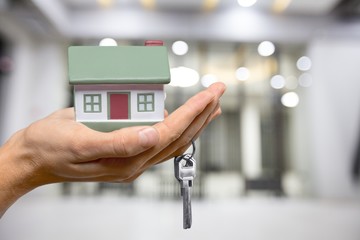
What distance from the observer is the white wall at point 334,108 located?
209 inches

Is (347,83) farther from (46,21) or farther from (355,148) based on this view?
(46,21)

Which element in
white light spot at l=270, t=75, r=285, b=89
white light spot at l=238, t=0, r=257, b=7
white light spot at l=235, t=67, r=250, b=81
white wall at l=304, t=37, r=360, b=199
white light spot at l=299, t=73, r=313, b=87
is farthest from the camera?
white light spot at l=235, t=67, r=250, b=81

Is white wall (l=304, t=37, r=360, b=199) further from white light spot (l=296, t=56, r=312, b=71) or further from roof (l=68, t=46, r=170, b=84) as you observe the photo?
roof (l=68, t=46, r=170, b=84)

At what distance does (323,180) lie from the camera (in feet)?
17.4

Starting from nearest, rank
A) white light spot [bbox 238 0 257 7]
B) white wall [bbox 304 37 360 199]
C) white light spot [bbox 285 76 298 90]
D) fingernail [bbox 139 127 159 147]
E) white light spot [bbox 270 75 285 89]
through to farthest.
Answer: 1. fingernail [bbox 139 127 159 147]
2. white light spot [bbox 238 0 257 7]
3. white wall [bbox 304 37 360 199]
4. white light spot [bbox 285 76 298 90]
5. white light spot [bbox 270 75 285 89]

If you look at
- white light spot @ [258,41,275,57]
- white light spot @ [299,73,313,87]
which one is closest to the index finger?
white light spot @ [258,41,275,57]

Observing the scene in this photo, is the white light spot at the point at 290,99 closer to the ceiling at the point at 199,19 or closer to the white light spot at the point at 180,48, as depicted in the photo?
the ceiling at the point at 199,19

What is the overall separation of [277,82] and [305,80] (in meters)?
0.66

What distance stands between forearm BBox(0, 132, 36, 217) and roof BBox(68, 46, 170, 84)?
Result: 0.40 ft

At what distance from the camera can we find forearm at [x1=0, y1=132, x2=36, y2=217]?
17.4 inches

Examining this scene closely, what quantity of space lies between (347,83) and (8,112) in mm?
4843

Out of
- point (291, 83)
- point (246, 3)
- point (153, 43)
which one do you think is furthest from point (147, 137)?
point (291, 83)

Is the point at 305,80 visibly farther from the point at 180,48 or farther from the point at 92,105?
the point at 92,105

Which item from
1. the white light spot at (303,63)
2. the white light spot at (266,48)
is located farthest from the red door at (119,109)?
the white light spot at (303,63)
